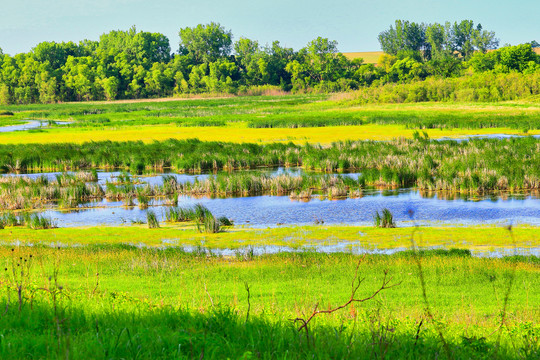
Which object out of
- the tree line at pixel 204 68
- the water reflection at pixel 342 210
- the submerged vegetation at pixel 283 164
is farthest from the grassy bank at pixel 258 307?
the tree line at pixel 204 68

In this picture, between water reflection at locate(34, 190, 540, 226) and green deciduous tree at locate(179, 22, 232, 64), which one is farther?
green deciduous tree at locate(179, 22, 232, 64)

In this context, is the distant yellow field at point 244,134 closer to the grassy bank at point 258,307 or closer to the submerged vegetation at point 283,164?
the submerged vegetation at point 283,164

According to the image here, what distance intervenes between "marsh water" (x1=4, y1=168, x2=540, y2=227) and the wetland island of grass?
0.37ft

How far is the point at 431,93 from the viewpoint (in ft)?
287

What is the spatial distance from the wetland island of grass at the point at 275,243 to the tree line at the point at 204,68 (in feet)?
287

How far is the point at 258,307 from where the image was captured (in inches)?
321

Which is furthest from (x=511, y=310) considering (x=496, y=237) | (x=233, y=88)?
(x=233, y=88)

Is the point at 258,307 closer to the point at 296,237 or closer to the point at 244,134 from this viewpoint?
the point at 296,237

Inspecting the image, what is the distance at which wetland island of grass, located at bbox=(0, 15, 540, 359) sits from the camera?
5.71 m

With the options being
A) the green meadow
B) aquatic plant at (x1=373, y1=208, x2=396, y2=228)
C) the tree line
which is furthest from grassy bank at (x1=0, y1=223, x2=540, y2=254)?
the tree line

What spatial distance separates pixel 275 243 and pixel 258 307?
740cm

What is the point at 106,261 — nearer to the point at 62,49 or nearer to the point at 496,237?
the point at 496,237

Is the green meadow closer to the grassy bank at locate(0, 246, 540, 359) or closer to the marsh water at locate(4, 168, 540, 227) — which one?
the grassy bank at locate(0, 246, 540, 359)

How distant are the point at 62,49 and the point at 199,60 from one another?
40.0 metres
